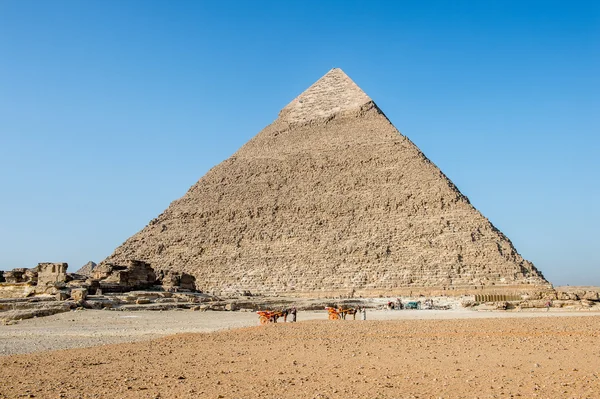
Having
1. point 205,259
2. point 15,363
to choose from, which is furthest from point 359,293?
point 15,363

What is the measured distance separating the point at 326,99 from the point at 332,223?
24.6m

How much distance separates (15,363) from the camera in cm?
796

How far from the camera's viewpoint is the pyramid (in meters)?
49.5

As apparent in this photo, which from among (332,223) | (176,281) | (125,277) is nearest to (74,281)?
(125,277)

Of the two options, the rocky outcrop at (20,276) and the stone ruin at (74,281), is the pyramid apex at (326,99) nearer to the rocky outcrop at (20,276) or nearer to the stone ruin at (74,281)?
the stone ruin at (74,281)

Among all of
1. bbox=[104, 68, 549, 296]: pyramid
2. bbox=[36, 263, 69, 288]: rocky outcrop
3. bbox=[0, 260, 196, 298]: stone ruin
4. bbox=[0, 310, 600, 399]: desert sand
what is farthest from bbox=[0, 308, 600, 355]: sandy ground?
bbox=[104, 68, 549, 296]: pyramid

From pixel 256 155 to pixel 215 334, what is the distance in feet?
208

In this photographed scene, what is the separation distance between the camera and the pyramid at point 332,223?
49.5 m

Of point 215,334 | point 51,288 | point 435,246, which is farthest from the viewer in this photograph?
point 435,246

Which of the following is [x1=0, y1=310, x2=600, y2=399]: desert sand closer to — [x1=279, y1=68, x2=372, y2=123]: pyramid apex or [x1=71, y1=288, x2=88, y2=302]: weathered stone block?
[x1=71, y1=288, x2=88, y2=302]: weathered stone block

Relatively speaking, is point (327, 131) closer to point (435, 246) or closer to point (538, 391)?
point (435, 246)

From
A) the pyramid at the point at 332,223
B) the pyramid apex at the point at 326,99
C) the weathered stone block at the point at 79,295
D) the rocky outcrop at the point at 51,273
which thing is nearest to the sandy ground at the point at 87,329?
the weathered stone block at the point at 79,295

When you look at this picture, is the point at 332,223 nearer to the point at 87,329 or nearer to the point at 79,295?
the point at 79,295

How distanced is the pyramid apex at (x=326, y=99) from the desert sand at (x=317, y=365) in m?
65.5
